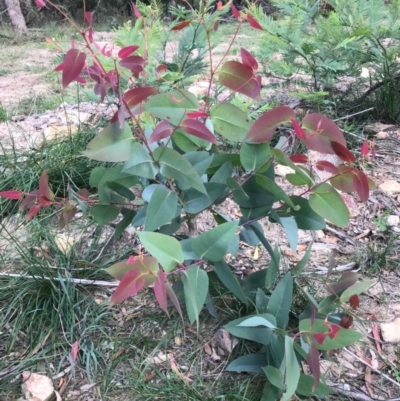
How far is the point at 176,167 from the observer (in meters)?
0.94

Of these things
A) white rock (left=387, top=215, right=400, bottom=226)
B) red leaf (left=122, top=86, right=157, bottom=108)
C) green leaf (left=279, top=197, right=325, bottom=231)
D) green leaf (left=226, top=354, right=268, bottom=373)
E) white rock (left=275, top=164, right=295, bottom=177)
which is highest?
red leaf (left=122, top=86, right=157, bottom=108)

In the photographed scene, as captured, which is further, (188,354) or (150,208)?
(188,354)

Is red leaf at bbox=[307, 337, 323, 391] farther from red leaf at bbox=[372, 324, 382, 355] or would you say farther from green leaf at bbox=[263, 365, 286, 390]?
red leaf at bbox=[372, 324, 382, 355]

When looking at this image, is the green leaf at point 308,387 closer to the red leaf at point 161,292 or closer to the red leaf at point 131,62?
the red leaf at point 161,292

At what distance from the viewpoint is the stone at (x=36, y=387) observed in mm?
1114

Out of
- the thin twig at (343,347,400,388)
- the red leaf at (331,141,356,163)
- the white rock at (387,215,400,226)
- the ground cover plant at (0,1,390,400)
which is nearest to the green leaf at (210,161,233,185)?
the ground cover plant at (0,1,390,400)

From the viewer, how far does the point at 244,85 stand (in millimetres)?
910

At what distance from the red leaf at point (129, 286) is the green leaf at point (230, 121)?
41cm

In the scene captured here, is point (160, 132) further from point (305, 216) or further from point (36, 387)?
point (36, 387)

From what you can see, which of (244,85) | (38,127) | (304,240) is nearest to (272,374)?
(244,85)

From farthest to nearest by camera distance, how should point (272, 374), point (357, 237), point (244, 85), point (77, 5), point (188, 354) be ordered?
point (77, 5) → point (357, 237) → point (188, 354) → point (272, 374) → point (244, 85)

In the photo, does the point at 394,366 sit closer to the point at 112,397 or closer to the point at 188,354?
the point at 188,354

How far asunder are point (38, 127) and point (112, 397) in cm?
194

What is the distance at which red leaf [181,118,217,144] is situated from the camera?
0.84m
